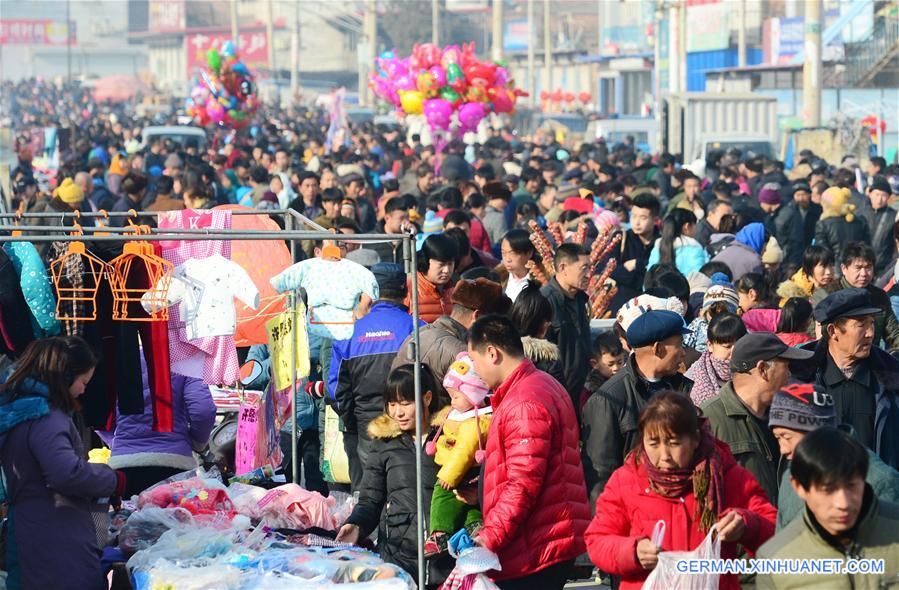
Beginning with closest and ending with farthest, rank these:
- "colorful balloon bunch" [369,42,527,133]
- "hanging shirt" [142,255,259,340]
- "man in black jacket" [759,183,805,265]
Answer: "hanging shirt" [142,255,259,340] → "man in black jacket" [759,183,805,265] → "colorful balloon bunch" [369,42,527,133]

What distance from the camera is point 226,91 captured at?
1150 inches

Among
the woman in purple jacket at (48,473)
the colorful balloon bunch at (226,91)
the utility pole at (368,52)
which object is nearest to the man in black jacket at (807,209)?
the woman in purple jacket at (48,473)

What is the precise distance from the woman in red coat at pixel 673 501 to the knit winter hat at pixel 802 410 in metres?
0.25

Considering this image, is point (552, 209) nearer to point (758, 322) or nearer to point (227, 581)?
point (758, 322)

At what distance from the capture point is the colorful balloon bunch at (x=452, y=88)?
2245 centimetres

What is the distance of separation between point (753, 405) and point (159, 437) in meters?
3.04

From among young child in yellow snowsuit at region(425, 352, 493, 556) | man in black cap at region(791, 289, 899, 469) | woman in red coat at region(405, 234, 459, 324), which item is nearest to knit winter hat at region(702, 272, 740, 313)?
woman in red coat at region(405, 234, 459, 324)

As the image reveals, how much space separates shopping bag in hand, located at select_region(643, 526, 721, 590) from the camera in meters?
4.39

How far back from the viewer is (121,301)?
21.6ft

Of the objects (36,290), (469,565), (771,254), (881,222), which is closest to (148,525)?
(36,290)

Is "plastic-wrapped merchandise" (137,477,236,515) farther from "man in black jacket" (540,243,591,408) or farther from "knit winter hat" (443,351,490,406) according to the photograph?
"man in black jacket" (540,243,591,408)

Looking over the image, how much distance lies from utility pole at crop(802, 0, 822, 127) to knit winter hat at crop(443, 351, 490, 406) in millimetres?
24777

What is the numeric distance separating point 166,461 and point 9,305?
1.07m

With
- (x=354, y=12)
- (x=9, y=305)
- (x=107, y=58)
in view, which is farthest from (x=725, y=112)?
(x=107, y=58)
